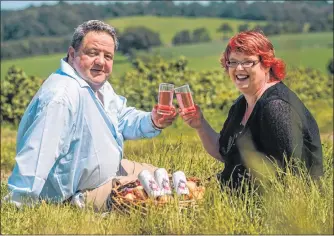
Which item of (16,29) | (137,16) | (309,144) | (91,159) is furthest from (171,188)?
(137,16)

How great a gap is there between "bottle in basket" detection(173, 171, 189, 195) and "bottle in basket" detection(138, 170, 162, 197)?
11 cm

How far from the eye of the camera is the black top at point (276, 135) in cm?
485

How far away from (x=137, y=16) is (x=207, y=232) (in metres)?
43.2

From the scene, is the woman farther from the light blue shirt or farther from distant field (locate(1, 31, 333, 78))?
distant field (locate(1, 31, 333, 78))

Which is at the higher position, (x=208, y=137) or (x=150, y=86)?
(x=208, y=137)

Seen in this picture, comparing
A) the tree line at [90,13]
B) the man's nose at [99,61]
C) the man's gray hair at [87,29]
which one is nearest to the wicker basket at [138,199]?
the man's nose at [99,61]

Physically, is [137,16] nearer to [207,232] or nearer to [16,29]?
[16,29]

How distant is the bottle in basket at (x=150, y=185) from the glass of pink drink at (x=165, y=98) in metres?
0.56

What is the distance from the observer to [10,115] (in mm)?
16312

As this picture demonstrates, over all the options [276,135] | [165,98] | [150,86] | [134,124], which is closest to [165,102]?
[165,98]

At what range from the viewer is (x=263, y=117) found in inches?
193

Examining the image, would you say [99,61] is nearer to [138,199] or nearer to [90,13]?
[138,199]

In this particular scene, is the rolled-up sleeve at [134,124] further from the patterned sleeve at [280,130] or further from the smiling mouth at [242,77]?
the patterned sleeve at [280,130]

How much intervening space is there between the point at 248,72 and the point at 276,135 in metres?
0.44
